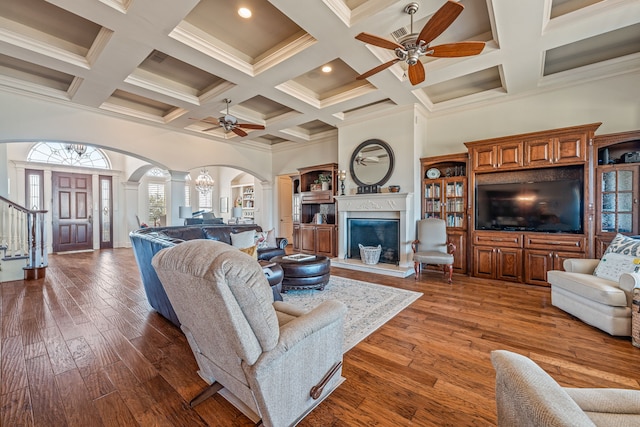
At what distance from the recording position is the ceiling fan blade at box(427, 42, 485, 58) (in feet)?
8.46

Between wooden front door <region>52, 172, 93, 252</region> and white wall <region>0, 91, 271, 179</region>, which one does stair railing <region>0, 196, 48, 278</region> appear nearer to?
white wall <region>0, 91, 271, 179</region>

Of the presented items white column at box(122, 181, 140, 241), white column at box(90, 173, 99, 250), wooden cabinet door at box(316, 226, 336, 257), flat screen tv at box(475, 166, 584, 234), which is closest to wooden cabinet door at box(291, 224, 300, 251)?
wooden cabinet door at box(316, 226, 336, 257)

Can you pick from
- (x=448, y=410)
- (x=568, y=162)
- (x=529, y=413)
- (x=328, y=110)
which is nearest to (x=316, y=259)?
(x=448, y=410)

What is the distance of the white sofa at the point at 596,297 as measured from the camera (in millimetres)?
2492

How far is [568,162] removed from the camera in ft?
12.9

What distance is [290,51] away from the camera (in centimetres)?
338

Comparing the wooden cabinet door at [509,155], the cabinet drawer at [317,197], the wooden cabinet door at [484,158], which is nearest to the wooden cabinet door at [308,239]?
the cabinet drawer at [317,197]

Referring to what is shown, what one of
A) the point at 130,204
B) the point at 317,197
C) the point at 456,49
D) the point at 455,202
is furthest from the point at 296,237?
the point at 130,204

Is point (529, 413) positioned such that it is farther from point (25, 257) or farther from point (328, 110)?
point (25, 257)

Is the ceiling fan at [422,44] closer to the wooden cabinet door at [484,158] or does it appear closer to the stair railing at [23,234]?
the wooden cabinet door at [484,158]

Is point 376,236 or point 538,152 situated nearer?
point 538,152

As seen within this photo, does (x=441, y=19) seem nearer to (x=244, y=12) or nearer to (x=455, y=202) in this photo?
(x=244, y=12)

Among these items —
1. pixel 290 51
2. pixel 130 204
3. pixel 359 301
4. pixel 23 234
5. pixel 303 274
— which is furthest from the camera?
pixel 130 204

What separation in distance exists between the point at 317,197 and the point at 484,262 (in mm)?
3915
